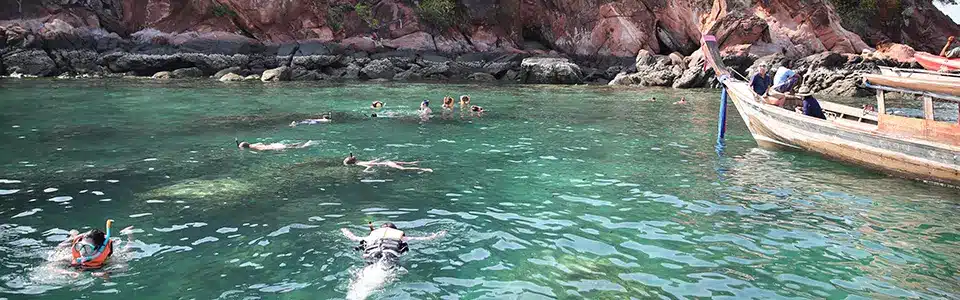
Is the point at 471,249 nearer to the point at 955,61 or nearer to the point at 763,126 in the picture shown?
the point at 763,126

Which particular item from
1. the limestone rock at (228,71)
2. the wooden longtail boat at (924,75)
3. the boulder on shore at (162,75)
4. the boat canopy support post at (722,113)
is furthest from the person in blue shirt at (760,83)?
the boulder on shore at (162,75)

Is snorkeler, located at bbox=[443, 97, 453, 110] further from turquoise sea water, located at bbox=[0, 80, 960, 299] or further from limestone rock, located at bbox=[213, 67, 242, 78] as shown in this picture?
limestone rock, located at bbox=[213, 67, 242, 78]

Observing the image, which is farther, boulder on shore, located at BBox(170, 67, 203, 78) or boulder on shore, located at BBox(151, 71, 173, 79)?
boulder on shore, located at BBox(170, 67, 203, 78)

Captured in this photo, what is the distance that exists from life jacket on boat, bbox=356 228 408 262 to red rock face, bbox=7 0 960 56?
142 feet

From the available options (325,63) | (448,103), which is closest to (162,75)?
(325,63)

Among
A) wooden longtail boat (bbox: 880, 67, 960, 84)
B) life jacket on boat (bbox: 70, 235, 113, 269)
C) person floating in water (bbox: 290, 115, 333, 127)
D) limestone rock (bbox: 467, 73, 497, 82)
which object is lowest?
life jacket on boat (bbox: 70, 235, 113, 269)

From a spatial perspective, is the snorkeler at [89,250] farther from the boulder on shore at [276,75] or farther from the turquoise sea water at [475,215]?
the boulder on shore at [276,75]

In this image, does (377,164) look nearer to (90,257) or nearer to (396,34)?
(90,257)

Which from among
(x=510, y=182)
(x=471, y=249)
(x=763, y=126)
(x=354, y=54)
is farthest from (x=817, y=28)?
(x=471, y=249)

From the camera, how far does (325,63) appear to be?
152 feet

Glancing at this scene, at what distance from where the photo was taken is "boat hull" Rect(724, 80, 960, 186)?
12.4m

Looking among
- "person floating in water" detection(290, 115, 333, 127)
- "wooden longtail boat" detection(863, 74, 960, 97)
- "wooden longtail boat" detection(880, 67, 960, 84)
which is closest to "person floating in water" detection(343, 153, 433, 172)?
"person floating in water" detection(290, 115, 333, 127)

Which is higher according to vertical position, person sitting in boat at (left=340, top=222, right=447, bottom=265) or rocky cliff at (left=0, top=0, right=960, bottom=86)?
rocky cliff at (left=0, top=0, right=960, bottom=86)

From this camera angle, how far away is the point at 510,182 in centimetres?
1254
